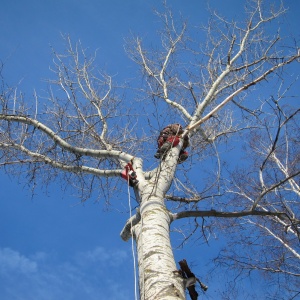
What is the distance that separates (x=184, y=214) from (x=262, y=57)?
133 inches

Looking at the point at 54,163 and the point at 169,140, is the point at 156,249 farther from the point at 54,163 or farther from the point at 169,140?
Result: the point at 54,163

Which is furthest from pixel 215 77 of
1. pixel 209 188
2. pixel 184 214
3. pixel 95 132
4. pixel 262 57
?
pixel 184 214

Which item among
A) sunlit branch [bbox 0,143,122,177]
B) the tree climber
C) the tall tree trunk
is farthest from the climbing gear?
the tree climber

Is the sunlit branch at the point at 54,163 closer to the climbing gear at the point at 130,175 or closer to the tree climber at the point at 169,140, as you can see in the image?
the climbing gear at the point at 130,175

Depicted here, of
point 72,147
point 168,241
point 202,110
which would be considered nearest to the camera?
point 168,241

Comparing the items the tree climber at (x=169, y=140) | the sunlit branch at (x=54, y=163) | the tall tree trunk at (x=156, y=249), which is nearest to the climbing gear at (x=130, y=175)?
the tall tree trunk at (x=156, y=249)

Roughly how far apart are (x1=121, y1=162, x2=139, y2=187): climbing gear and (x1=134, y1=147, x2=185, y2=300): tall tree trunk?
0.68ft

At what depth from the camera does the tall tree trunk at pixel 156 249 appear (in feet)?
7.95

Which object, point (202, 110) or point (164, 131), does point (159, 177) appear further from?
point (202, 110)

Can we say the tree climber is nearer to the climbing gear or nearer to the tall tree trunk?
the climbing gear

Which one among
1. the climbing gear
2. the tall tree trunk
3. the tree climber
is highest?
the tree climber

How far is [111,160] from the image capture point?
4848mm

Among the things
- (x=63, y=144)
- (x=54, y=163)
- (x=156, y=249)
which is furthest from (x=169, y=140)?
(x=156, y=249)

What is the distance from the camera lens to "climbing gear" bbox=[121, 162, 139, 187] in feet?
12.3
